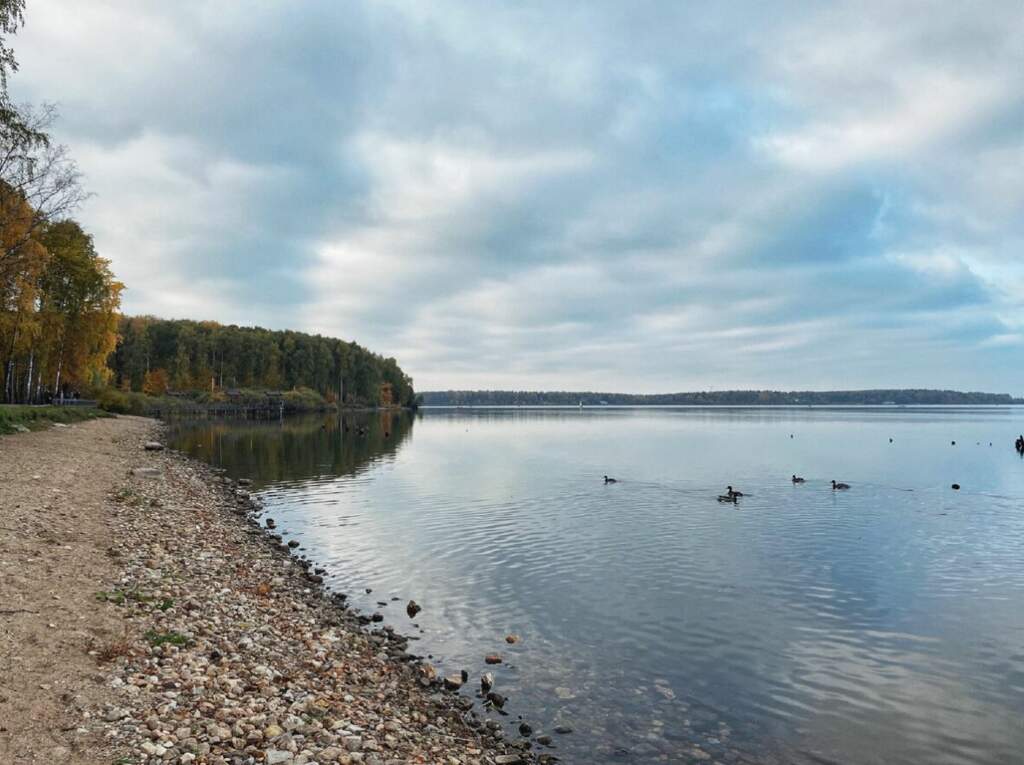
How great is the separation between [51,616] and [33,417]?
172 feet

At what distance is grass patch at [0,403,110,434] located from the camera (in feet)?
146

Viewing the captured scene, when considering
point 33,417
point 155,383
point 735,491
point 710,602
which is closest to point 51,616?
point 710,602

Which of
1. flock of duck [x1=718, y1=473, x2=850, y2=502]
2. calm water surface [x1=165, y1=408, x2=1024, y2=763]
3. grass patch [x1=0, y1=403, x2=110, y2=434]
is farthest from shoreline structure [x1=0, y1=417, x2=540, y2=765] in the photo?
flock of duck [x1=718, y1=473, x2=850, y2=502]

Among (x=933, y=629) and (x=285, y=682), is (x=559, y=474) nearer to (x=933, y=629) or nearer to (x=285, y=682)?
(x=933, y=629)

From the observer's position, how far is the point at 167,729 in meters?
9.72

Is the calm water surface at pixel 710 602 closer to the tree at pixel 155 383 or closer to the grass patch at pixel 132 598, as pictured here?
the grass patch at pixel 132 598

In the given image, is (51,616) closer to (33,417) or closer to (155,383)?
(33,417)

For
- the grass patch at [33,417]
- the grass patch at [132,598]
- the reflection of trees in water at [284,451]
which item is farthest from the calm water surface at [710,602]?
the grass patch at [33,417]

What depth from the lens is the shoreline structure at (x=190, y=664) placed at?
9.55 m

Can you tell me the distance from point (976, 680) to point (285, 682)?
16.7 m

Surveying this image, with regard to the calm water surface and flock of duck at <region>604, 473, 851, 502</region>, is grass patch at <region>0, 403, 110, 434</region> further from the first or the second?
flock of duck at <region>604, 473, 851, 502</region>

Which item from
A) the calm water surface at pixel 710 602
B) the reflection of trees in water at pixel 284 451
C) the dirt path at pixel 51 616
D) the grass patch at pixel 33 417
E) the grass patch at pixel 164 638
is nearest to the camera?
the dirt path at pixel 51 616

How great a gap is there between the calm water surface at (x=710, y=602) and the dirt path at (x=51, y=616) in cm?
799

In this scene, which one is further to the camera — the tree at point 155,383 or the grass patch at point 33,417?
the tree at point 155,383
